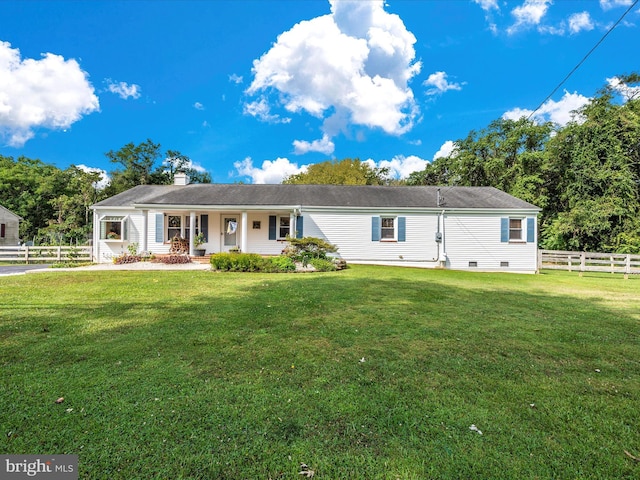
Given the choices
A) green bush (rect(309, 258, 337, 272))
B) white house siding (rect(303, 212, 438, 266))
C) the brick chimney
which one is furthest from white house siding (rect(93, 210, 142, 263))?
green bush (rect(309, 258, 337, 272))

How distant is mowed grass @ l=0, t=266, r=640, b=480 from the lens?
6.39ft

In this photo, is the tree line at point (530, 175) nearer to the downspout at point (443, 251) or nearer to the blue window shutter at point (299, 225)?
the downspout at point (443, 251)

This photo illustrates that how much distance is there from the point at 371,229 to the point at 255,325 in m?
12.2

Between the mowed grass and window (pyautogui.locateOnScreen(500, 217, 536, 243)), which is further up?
window (pyautogui.locateOnScreen(500, 217, 536, 243))

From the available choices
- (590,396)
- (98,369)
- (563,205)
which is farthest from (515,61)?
(98,369)

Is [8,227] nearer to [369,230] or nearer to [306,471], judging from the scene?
[369,230]

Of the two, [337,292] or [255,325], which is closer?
[255,325]

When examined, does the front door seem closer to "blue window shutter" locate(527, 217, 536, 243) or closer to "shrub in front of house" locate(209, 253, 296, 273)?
"shrub in front of house" locate(209, 253, 296, 273)

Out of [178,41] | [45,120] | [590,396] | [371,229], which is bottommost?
[590,396]

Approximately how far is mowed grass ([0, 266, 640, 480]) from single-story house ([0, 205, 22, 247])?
28.6 m

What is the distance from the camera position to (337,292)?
7750 mm

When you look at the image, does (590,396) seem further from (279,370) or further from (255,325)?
(255,325)

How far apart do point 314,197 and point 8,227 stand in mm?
27951

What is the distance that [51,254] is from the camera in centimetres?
1627
